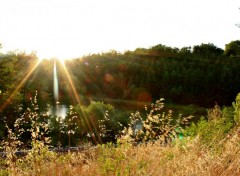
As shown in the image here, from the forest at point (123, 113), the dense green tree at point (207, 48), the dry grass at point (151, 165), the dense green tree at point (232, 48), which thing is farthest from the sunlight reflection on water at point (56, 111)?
the dense green tree at point (207, 48)

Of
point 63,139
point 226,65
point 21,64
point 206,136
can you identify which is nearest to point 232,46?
point 226,65

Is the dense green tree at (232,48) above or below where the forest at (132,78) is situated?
above

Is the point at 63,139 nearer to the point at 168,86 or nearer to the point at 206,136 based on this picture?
the point at 206,136

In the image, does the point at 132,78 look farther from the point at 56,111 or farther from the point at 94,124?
the point at 94,124

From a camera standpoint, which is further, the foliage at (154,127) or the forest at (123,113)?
the foliage at (154,127)

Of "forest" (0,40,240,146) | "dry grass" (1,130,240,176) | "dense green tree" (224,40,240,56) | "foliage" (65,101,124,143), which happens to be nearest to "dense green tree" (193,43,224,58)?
"forest" (0,40,240,146)

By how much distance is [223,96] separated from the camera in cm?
3881

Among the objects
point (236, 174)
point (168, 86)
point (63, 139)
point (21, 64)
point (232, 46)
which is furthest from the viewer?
point (232, 46)

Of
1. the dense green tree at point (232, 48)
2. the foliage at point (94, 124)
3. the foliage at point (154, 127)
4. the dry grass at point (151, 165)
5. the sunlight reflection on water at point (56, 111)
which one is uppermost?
the dense green tree at point (232, 48)

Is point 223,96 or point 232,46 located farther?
point 232,46

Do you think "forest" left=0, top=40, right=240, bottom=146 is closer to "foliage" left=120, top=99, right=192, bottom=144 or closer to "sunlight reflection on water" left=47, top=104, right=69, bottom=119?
"sunlight reflection on water" left=47, top=104, right=69, bottom=119

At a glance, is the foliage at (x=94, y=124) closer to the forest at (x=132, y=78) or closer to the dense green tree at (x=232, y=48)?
Result: the forest at (x=132, y=78)

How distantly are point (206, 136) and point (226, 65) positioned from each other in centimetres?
3699

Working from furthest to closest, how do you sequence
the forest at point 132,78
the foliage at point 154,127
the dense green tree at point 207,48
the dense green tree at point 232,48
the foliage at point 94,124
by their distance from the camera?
the dense green tree at point 207,48
the dense green tree at point 232,48
the forest at point 132,78
the foliage at point 94,124
the foliage at point 154,127
